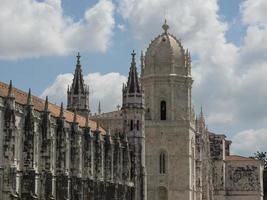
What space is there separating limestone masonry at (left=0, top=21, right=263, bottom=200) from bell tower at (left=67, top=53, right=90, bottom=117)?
118mm

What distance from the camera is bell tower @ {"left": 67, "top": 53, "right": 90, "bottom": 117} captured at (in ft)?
317

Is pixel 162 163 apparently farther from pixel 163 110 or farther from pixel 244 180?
pixel 244 180

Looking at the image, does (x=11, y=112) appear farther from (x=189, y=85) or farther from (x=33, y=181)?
(x=189, y=85)

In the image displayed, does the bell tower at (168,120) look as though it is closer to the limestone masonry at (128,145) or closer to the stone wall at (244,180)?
the limestone masonry at (128,145)

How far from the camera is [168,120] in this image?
100812mm

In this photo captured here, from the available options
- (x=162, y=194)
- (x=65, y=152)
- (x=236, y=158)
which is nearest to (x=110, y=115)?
(x=162, y=194)

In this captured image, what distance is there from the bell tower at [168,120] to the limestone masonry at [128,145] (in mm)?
121

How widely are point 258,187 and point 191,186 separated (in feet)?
102

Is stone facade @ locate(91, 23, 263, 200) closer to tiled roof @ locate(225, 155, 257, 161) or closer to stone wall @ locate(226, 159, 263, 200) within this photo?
stone wall @ locate(226, 159, 263, 200)

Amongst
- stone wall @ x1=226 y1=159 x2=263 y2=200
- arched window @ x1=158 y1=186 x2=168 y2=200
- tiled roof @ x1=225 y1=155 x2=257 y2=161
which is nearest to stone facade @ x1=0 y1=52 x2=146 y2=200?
arched window @ x1=158 y1=186 x2=168 y2=200

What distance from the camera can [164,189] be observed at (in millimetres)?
99750

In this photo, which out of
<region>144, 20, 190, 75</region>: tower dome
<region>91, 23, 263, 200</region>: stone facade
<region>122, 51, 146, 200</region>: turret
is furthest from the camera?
<region>144, 20, 190, 75</region>: tower dome

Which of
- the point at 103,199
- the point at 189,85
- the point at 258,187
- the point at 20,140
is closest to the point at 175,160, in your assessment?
the point at 189,85

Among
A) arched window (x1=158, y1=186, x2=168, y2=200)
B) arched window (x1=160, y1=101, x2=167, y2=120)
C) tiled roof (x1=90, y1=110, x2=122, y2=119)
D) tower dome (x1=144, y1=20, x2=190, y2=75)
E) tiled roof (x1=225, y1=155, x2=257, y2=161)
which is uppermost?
tower dome (x1=144, y1=20, x2=190, y2=75)
